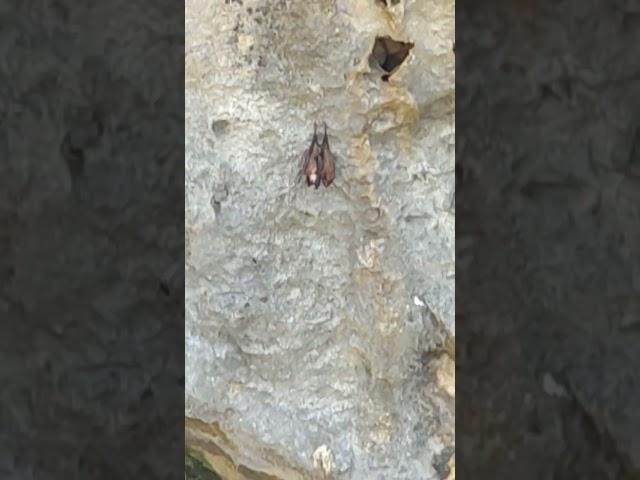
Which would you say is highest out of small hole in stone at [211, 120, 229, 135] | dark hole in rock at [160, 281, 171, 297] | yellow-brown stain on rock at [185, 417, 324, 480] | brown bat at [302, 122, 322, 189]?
small hole in stone at [211, 120, 229, 135]

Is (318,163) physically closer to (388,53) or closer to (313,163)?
(313,163)

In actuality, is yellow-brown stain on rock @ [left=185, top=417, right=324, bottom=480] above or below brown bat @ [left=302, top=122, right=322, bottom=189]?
below

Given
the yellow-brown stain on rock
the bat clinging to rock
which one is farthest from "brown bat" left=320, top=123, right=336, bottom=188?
the yellow-brown stain on rock

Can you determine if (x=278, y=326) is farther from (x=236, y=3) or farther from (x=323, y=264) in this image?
(x=236, y=3)

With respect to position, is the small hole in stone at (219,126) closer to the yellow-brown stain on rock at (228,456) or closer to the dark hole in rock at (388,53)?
the dark hole in rock at (388,53)

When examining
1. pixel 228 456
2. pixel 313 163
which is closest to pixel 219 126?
pixel 313 163

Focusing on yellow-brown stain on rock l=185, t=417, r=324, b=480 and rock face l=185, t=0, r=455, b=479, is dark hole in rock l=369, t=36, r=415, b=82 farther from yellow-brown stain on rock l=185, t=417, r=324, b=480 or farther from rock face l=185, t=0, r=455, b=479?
yellow-brown stain on rock l=185, t=417, r=324, b=480

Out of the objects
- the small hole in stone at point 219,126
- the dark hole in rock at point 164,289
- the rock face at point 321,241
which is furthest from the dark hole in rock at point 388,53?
the dark hole in rock at point 164,289
